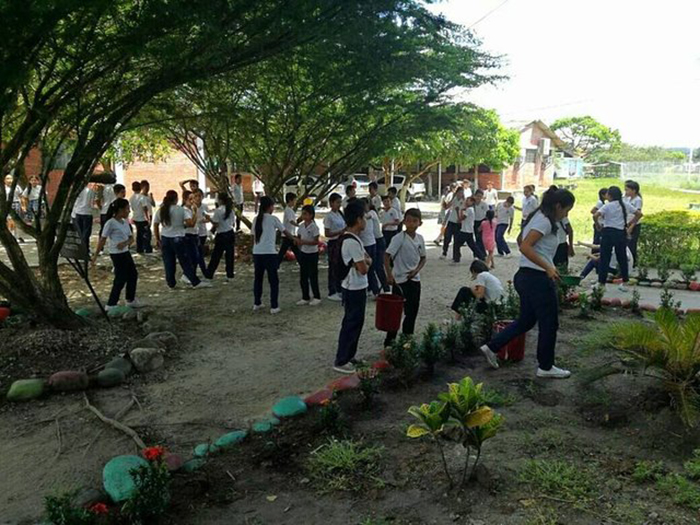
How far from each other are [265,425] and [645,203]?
84.1 ft

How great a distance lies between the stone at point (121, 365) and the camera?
5.57 meters

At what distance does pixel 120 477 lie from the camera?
3.56 m

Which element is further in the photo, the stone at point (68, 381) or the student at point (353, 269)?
the student at point (353, 269)

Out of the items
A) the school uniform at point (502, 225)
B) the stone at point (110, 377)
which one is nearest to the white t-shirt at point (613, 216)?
the school uniform at point (502, 225)

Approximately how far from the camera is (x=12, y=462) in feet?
13.4

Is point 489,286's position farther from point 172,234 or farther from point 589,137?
point 589,137

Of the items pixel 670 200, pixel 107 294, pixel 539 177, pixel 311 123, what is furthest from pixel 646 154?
pixel 107 294

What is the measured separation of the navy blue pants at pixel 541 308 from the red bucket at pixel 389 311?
1110 mm

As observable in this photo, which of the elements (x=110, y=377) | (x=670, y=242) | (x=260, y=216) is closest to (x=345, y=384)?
(x=110, y=377)

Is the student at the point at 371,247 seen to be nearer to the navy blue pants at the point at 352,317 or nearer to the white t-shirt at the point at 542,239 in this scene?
the navy blue pants at the point at 352,317

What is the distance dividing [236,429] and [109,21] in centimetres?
416

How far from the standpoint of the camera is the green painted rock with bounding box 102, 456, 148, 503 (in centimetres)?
341

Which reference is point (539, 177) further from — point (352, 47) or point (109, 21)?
Result: point (109, 21)

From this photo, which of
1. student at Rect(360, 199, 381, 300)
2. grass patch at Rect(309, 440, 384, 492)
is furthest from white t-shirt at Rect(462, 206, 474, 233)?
grass patch at Rect(309, 440, 384, 492)
